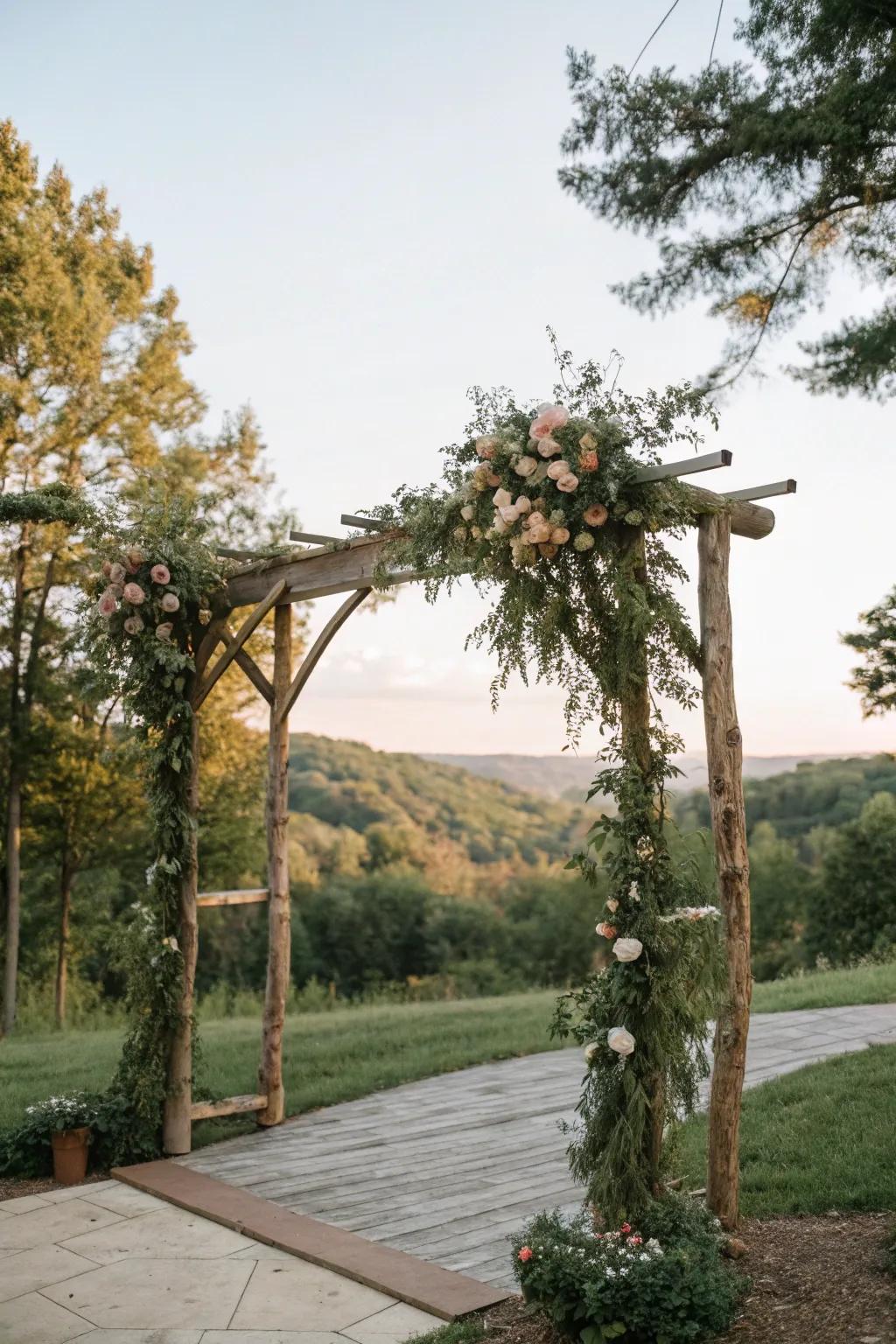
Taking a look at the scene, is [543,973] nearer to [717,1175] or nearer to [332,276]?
[332,276]

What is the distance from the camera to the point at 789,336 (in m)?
7.90

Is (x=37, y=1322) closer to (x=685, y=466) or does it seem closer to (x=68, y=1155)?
(x=68, y=1155)

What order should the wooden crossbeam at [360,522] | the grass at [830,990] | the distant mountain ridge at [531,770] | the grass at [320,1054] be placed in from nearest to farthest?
the wooden crossbeam at [360,522]
the grass at [320,1054]
the grass at [830,990]
the distant mountain ridge at [531,770]

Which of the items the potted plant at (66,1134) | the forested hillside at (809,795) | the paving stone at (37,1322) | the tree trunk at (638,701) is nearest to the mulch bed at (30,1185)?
the potted plant at (66,1134)

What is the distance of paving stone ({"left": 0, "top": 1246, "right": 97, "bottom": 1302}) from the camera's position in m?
4.00

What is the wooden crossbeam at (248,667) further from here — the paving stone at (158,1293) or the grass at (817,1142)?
the grass at (817,1142)

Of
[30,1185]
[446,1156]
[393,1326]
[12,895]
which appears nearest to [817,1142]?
[446,1156]

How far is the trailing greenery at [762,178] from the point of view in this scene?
23.0 ft

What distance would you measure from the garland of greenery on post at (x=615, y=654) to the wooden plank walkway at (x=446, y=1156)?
3.03 feet

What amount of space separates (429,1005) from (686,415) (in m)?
8.88

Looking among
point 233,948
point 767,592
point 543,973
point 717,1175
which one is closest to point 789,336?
point 767,592

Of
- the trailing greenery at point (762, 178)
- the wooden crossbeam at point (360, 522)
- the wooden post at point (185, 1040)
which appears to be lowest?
the wooden post at point (185, 1040)

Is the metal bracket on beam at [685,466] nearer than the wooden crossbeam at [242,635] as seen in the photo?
Yes

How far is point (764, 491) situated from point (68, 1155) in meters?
4.38
